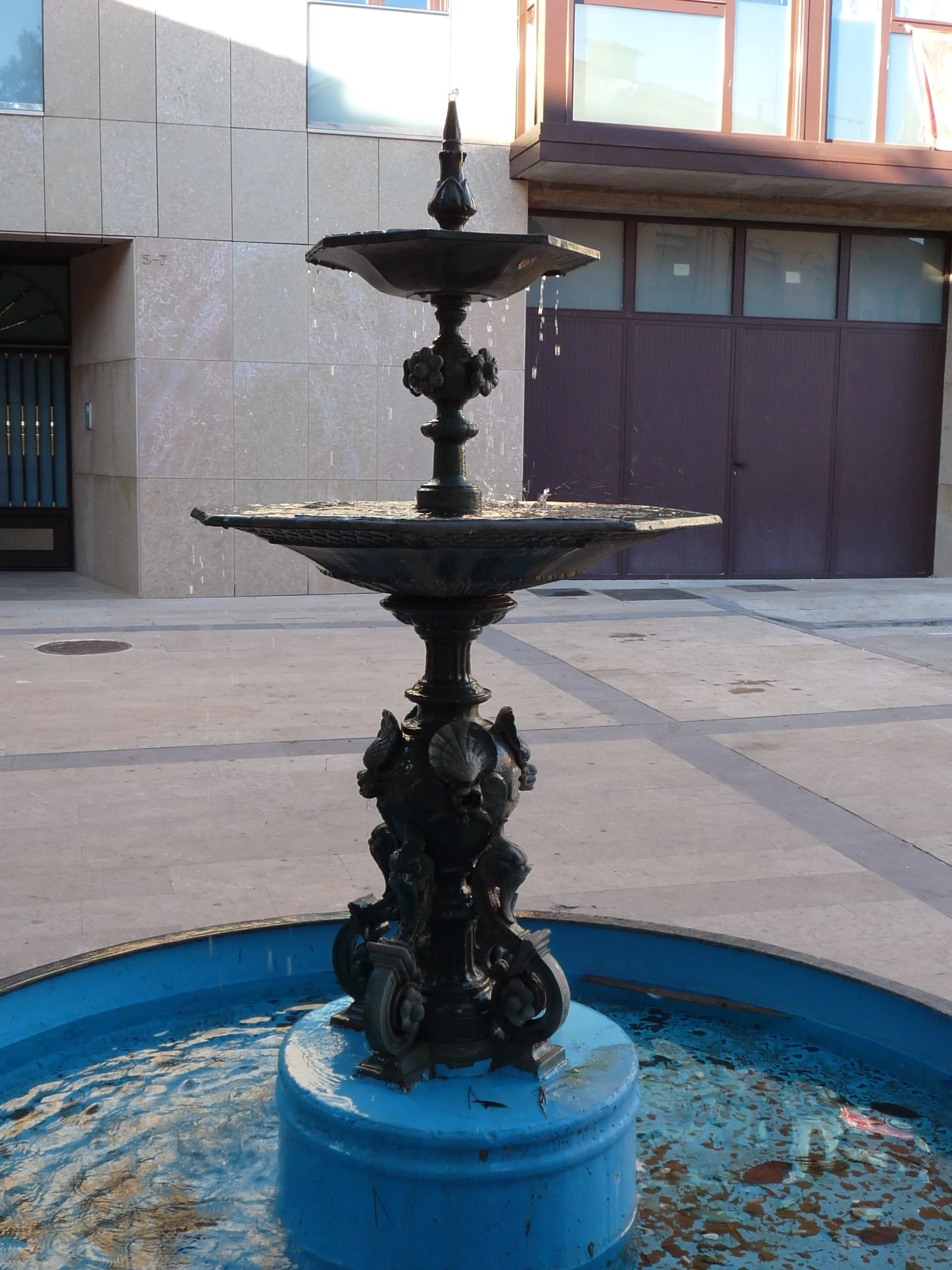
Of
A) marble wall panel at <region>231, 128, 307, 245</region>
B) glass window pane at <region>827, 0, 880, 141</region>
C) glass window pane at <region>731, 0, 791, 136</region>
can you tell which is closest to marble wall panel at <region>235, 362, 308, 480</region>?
marble wall panel at <region>231, 128, 307, 245</region>

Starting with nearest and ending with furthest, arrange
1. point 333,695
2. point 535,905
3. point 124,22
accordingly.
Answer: point 535,905, point 333,695, point 124,22

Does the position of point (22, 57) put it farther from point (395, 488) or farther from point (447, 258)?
point (447, 258)

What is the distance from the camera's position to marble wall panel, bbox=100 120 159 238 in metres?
12.8

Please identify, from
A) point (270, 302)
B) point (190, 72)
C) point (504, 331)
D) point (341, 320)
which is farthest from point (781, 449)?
point (190, 72)

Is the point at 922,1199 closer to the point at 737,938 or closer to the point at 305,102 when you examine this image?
the point at 737,938

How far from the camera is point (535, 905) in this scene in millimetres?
4723

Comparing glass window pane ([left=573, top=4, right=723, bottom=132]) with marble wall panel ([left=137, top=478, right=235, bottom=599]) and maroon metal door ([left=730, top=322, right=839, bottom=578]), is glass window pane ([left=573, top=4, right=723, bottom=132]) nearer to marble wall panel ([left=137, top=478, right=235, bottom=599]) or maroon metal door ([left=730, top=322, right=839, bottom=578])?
maroon metal door ([left=730, top=322, right=839, bottom=578])

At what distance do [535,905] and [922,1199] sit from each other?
1916 millimetres

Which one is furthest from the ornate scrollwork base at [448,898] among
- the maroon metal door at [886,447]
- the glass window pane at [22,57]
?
the maroon metal door at [886,447]

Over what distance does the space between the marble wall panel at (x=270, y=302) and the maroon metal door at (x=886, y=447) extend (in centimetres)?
640

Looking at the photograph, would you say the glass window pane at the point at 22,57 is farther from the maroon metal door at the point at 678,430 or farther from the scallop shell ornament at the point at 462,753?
the scallop shell ornament at the point at 462,753

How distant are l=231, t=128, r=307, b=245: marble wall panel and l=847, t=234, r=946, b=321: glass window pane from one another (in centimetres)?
643

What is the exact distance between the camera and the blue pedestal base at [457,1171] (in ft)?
8.70

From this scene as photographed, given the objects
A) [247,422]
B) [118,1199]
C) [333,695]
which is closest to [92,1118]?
[118,1199]
